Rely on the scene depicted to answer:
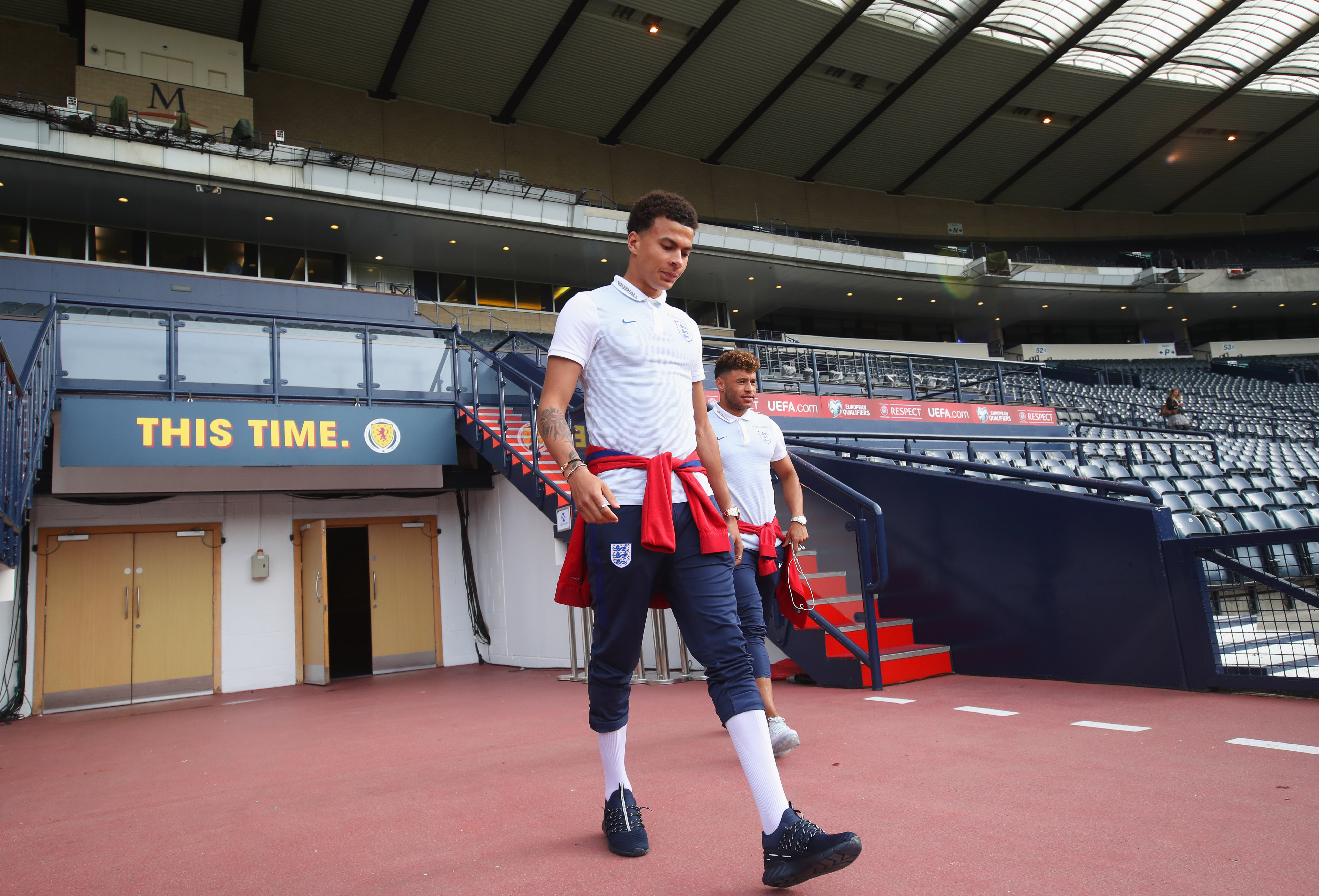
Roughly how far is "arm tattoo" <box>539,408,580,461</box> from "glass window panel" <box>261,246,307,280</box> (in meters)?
21.2

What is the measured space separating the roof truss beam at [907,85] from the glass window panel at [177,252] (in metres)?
21.2

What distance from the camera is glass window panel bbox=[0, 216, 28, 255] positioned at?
18.2 metres

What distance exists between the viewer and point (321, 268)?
21.6 m

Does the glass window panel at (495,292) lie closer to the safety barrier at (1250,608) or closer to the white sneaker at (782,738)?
the safety barrier at (1250,608)

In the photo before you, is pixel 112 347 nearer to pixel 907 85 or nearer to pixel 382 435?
pixel 382 435

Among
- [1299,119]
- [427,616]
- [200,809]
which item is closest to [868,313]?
[1299,119]

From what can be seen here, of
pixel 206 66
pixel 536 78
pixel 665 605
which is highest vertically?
pixel 536 78

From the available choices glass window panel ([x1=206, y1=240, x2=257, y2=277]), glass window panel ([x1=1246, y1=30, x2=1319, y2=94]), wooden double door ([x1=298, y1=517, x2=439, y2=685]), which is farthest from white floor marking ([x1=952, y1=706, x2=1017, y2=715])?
glass window panel ([x1=1246, y1=30, x2=1319, y2=94])

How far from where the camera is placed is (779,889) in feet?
5.87

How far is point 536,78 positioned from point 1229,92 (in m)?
24.5

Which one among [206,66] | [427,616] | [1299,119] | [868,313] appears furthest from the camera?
[868,313]

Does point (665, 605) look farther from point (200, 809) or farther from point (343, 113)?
point (343, 113)

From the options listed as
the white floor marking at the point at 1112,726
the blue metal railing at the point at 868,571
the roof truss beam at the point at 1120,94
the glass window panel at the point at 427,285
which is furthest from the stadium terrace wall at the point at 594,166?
the white floor marking at the point at 1112,726

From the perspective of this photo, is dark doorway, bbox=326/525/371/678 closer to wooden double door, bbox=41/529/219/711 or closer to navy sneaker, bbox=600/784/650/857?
wooden double door, bbox=41/529/219/711
